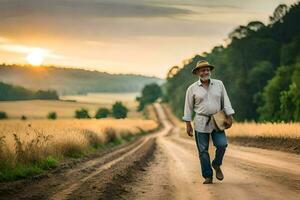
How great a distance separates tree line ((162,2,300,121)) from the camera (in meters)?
77.1

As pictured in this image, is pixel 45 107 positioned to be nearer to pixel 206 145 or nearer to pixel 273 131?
pixel 273 131

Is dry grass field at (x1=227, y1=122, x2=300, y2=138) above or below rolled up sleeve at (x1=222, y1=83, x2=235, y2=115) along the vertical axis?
below

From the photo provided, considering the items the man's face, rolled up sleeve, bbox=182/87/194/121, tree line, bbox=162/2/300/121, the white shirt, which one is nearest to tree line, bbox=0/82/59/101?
tree line, bbox=162/2/300/121

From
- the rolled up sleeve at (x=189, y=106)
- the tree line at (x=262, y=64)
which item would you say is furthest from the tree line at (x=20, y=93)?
the rolled up sleeve at (x=189, y=106)

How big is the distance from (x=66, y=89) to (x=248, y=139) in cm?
10462

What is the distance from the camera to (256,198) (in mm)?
9812

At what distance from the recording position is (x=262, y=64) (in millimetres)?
85875

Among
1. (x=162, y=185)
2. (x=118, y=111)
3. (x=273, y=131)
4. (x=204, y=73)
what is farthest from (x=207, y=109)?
(x=118, y=111)

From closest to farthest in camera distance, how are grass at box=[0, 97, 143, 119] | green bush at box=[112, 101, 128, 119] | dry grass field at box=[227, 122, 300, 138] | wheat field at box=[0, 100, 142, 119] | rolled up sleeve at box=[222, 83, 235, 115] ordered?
1. rolled up sleeve at box=[222, 83, 235, 115]
2. dry grass field at box=[227, 122, 300, 138]
3. grass at box=[0, 97, 143, 119]
4. wheat field at box=[0, 100, 142, 119]
5. green bush at box=[112, 101, 128, 119]

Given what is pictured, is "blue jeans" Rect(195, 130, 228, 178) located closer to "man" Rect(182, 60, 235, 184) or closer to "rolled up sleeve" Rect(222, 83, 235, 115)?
"man" Rect(182, 60, 235, 184)

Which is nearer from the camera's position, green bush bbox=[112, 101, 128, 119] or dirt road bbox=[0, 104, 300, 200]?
dirt road bbox=[0, 104, 300, 200]

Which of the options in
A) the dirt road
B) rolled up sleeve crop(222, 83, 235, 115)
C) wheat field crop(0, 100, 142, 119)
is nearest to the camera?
the dirt road

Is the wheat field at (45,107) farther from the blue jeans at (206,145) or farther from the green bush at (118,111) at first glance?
the blue jeans at (206,145)

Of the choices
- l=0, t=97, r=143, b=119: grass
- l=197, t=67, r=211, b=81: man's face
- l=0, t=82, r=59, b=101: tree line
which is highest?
l=0, t=82, r=59, b=101: tree line
